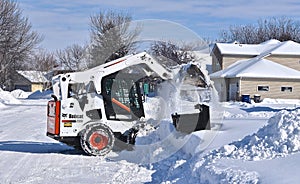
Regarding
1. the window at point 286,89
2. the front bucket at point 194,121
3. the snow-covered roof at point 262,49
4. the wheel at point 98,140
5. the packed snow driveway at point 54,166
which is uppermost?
the snow-covered roof at point 262,49

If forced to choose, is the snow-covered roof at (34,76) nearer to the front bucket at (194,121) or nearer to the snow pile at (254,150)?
the front bucket at (194,121)

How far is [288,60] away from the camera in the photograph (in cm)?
4384

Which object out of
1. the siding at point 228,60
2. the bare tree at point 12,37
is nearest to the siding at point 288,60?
the siding at point 228,60

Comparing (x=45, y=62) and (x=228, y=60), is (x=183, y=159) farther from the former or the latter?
(x=45, y=62)

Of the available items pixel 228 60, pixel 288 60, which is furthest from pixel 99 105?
pixel 288 60

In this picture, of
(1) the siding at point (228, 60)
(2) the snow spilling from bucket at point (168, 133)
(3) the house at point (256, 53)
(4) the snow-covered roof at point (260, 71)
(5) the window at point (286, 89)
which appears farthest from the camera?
A: (1) the siding at point (228, 60)

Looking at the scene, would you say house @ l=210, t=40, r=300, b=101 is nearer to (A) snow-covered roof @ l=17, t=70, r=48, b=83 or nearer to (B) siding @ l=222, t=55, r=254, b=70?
(B) siding @ l=222, t=55, r=254, b=70

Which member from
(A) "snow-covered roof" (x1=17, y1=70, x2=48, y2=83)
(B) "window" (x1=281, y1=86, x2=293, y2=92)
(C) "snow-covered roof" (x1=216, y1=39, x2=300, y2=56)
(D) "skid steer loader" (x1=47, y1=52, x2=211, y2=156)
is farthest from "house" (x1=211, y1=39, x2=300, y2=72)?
(A) "snow-covered roof" (x1=17, y1=70, x2=48, y2=83)

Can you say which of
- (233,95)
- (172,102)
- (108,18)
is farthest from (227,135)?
(233,95)

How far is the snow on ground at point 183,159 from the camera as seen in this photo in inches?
274

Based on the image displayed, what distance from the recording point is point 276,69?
40781mm

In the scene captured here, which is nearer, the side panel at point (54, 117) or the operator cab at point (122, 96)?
the side panel at point (54, 117)

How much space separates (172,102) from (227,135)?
457 centimetres

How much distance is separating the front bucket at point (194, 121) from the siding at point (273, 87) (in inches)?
1120
